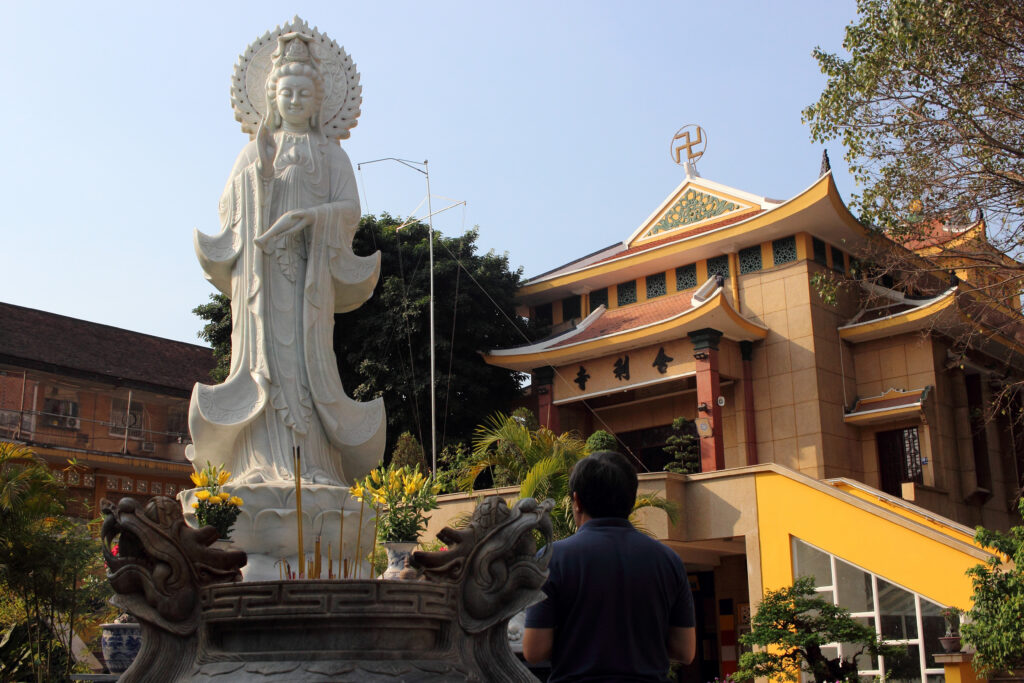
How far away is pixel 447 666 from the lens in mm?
2779

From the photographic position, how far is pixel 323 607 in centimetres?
267

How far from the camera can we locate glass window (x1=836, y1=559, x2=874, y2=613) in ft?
37.9

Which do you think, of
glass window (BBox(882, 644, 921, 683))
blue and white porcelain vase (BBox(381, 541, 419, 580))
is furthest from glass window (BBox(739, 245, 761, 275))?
blue and white porcelain vase (BBox(381, 541, 419, 580))

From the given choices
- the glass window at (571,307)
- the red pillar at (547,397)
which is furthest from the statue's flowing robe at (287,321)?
the glass window at (571,307)

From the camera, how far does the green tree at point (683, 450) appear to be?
1630 centimetres

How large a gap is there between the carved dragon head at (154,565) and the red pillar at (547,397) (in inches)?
622

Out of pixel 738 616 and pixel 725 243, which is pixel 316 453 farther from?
pixel 725 243

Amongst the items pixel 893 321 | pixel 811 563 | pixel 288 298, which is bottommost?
pixel 811 563

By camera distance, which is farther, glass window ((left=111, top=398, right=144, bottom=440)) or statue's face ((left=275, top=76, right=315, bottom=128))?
glass window ((left=111, top=398, right=144, bottom=440))

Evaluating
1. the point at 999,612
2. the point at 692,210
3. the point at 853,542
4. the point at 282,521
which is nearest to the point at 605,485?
the point at 282,521

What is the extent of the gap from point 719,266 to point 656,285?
1297 mm

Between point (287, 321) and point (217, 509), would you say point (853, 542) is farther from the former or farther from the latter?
point (217, 509)

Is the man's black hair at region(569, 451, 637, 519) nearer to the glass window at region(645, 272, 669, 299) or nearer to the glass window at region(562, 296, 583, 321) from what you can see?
the glass window at region(645, 272, 669, 299)

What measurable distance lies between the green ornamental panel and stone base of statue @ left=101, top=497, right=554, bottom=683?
1665 cm
